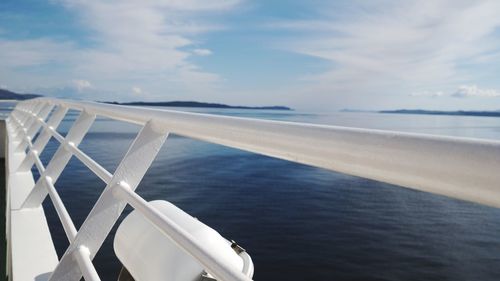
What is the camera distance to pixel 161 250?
1082 millimetres

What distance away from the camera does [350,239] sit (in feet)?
42.2

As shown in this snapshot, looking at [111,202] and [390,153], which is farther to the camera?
[111,202]

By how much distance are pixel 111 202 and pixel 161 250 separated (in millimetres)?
194

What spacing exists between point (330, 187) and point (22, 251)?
55.3 ft

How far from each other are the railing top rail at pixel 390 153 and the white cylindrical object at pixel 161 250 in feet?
1.84

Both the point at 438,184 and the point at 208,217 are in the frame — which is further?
the point at 208,217

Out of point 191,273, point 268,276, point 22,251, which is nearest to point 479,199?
point 191,273

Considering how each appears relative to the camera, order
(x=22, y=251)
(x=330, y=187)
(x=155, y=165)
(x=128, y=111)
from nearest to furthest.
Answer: (x=128, y=111) < (x=22, y=251) < (x=330, y=187) < (x=155, y=165)

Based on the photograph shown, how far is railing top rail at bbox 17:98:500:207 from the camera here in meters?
0.31

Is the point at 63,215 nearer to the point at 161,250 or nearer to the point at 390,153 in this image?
the point at 161,250

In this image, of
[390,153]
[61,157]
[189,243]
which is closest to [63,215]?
[61,157]

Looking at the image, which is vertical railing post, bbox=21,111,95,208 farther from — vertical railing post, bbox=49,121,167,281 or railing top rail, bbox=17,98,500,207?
railing top rail, bbox=17,98,500,207

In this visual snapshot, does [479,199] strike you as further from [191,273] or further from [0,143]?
[0,143]

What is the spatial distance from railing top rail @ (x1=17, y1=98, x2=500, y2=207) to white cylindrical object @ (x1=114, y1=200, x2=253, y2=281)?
56cm
